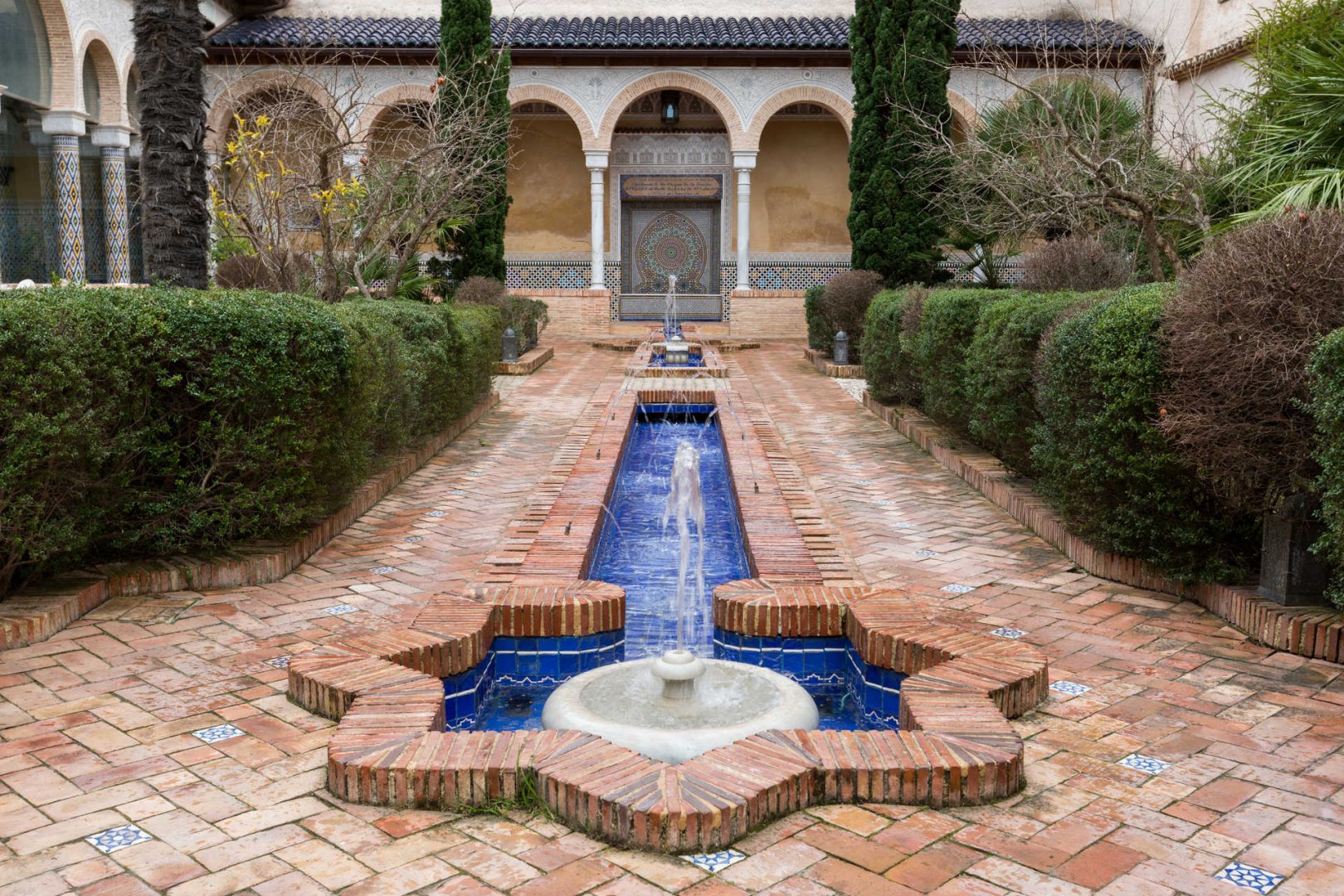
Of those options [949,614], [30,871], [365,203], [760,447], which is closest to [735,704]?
[949,614]

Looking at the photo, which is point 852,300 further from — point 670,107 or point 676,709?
point 676,709

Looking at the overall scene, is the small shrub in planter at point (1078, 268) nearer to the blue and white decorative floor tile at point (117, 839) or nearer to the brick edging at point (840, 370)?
the brick edging at point (840, 370)

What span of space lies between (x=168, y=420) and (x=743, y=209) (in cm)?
1549

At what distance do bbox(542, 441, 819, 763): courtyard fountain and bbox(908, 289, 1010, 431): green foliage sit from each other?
4125mm

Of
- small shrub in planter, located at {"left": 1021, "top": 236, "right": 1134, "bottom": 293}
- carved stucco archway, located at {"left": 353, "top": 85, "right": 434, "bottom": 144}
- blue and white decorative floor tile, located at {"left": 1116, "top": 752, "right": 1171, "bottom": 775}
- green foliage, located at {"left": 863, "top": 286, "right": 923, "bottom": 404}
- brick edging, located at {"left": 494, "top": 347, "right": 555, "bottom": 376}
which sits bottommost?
blue and white decorative floor tile, located at {"left": 1116, "top": 752, "right": 1171, "bottom": 775}

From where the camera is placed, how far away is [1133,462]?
4645 mm

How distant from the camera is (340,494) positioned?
5.68 metres

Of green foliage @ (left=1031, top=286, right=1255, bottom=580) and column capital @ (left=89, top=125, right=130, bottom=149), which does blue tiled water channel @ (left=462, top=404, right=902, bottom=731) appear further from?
column capital @ (left=89, top=125, right=130, bottom=149)

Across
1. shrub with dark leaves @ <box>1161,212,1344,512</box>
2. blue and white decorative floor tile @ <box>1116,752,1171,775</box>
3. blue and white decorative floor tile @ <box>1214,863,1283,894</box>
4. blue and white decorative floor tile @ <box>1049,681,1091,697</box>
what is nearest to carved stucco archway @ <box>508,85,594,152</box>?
shrub with dark leaves @ <box>1161,212,1344,512</box>

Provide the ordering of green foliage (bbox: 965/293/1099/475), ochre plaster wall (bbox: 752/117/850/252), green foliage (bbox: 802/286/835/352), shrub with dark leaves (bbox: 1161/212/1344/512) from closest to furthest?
1. shrub with dark leaves (bbox: 1161/212/1344/512)
2. green foliage (bbox: 965/293/1099/475)
3. green foliage (bbox: 802/286/835/352)
4. ochre plaster wall (bbox: 752/117/850/252)

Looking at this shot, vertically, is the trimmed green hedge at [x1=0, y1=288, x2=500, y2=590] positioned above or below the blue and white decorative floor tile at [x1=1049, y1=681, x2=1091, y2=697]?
above

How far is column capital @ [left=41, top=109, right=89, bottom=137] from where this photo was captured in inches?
569

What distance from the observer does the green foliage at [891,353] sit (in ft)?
31.4

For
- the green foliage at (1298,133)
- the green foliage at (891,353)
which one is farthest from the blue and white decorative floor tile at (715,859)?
the green foliage at (891,353)
